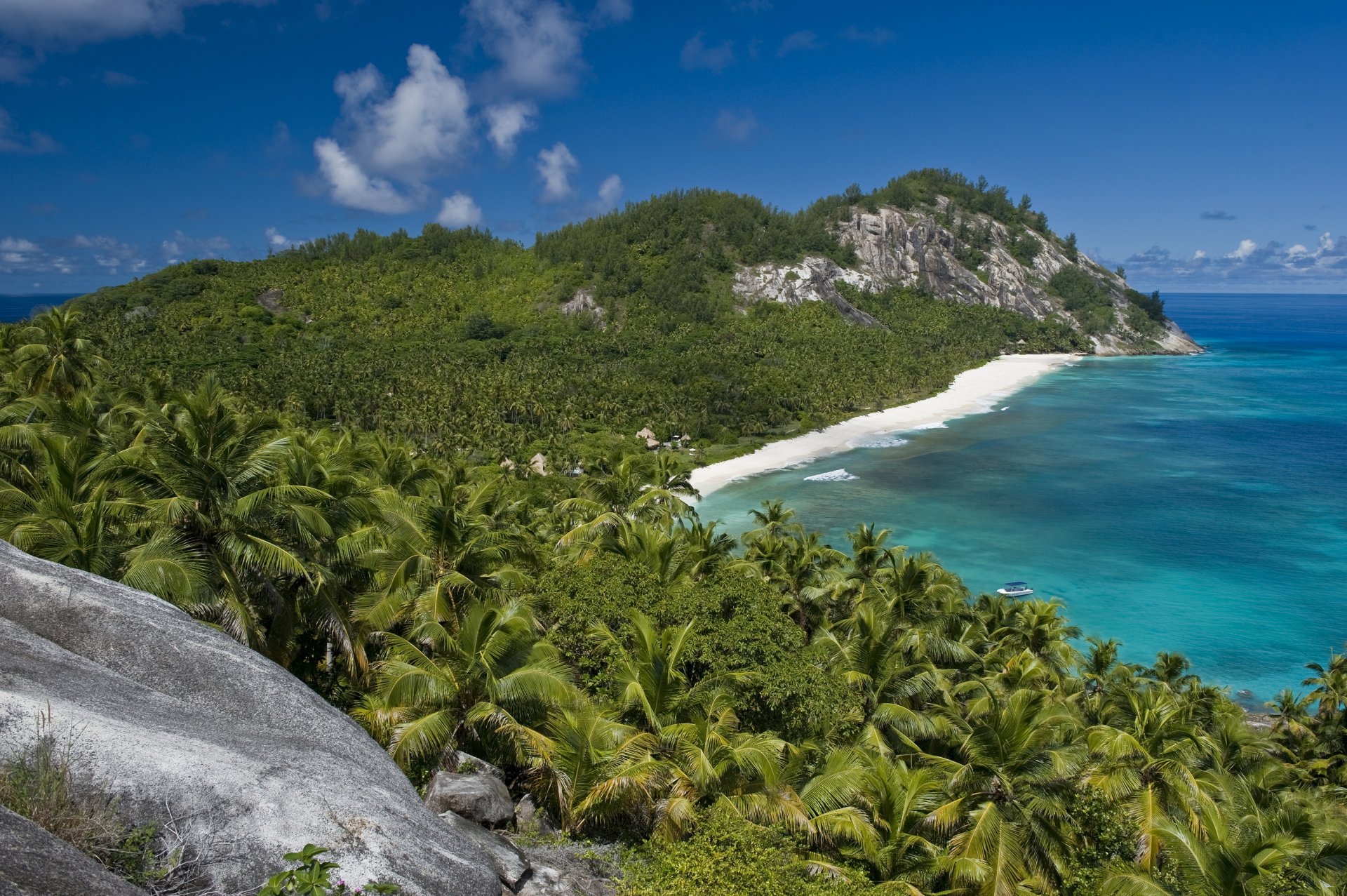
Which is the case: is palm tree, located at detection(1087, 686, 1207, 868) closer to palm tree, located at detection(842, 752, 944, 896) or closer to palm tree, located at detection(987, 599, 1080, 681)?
palm tree, located at detection(842, 752, 944, 896)

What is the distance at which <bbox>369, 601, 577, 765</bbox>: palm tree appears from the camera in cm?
1450

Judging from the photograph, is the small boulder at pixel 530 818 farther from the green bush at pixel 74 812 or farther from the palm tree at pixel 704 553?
the palm tree at pixel 704 553

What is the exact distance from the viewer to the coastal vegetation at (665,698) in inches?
553

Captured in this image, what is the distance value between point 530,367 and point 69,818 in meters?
104

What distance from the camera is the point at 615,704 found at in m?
17.0

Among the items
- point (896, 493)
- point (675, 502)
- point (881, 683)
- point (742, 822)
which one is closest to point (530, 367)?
point (896, 493)

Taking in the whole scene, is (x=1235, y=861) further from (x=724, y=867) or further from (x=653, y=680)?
(x=653, y=680)

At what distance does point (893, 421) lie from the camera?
4168 inches

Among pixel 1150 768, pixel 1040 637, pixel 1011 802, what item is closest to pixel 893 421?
A: pixel 1040 637

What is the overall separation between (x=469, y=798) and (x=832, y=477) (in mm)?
67049

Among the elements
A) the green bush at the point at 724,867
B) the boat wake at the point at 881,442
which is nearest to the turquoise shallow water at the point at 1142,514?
the boat wake at the point at 881,442

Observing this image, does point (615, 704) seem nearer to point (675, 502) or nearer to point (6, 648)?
point (6, 648)

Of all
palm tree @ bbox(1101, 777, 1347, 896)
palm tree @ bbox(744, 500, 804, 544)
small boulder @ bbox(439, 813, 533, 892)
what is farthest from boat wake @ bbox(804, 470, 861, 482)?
small boulder @ bbox(439, 813, 533, 892)

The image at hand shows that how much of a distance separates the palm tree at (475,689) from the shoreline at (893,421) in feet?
179
